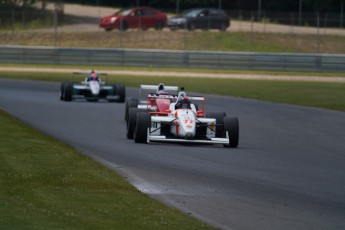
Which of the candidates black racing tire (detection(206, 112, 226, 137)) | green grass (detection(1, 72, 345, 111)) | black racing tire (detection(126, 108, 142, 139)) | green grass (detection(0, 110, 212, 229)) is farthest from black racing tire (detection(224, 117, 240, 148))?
green grass (detection(1, 72, 345, 111))

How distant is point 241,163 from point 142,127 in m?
2.91

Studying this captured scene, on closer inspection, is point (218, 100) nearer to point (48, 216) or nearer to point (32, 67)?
point (32, 67)

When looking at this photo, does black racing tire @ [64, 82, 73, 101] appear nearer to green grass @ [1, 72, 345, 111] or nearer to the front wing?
green grass @ [1, 72, 345, 111]

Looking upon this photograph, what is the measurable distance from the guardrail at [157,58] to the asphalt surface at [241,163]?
19568 mm

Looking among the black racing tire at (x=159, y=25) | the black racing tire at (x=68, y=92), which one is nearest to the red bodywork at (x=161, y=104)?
the black racing tire at (x=68, y=92)

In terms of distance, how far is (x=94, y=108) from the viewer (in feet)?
89.0

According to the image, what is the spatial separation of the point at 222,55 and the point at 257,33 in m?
10.2

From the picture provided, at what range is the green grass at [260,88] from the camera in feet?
107

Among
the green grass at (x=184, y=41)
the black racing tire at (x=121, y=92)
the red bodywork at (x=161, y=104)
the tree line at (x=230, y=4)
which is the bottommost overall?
the black racing tire at (x=121, y=92)

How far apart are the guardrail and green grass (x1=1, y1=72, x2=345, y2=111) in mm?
4551

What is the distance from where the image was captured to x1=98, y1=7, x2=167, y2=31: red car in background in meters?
59.9

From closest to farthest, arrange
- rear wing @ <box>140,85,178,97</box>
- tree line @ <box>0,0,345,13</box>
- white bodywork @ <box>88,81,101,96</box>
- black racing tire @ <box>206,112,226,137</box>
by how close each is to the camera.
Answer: black racing tire @ <box>206,112,226,137</box>, rear wing @ <box>140,85,178,97</box>, white bodywork @ <box>88,81,101,96</box>, tree line @ <box>0,0,345,13</box>

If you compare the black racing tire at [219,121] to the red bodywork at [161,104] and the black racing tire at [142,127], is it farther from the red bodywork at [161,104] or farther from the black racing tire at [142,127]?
the black racing tire at [142,127]

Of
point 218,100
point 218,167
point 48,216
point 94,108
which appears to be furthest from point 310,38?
point 48,216
